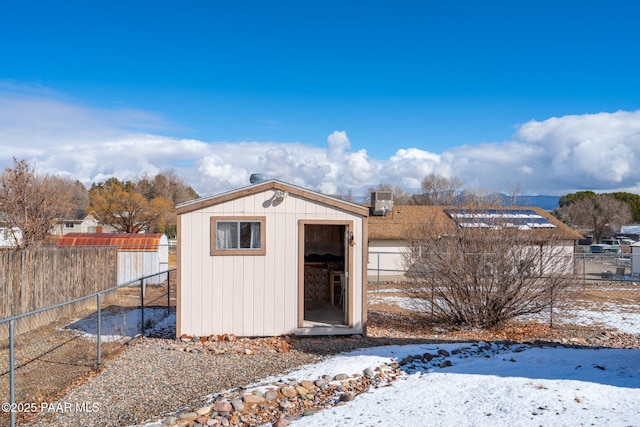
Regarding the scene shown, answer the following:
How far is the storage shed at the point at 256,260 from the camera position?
891cm

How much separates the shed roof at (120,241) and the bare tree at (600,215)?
1706 inches

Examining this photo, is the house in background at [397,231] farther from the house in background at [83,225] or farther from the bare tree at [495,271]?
the house in background at [83,225]

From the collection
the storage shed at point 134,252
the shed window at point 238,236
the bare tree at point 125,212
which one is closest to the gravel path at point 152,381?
the shed window at point 238,236

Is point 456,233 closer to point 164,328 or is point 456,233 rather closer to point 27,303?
point 164,328

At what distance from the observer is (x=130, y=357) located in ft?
25.3

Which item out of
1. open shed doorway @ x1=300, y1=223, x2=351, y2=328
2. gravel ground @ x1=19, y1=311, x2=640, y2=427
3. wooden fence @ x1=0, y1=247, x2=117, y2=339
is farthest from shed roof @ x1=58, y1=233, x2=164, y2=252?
gravel ground @ x1=19, y1=311, x2=640, y2=427

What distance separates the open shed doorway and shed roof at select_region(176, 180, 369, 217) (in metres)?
0.48

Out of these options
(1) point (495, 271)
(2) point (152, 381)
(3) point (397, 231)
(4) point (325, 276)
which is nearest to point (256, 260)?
(2) point (152, 381)

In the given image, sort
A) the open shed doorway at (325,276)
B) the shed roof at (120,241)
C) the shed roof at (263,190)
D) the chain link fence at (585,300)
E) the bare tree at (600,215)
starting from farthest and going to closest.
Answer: the bare tree at (600,215) < the shed roof at (120,241) < the chain link fence at (585,300) < the open shed doorway at (325,276) < the shed roof at (263,190)

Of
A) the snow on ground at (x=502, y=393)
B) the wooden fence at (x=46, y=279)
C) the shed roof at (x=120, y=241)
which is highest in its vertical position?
the shed roof at (x=120, y=241)

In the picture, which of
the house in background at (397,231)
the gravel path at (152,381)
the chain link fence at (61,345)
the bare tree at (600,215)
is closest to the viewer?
the gravel path at (152,381)

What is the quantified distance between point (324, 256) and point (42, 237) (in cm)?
1062

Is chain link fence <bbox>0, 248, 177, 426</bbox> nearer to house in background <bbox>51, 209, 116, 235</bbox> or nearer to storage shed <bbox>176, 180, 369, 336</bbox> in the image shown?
storage shed <bbox>176, 180, 369, 336</bbox>

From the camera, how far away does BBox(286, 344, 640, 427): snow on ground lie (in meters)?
4.61
